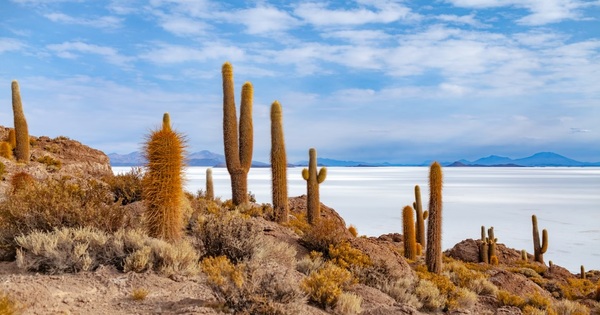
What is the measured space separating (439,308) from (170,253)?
582 centimetres

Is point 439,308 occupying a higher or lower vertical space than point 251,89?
lower

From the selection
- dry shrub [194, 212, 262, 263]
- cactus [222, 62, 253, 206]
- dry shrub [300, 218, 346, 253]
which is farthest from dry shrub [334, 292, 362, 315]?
cactus [222, 62, 253, 206]

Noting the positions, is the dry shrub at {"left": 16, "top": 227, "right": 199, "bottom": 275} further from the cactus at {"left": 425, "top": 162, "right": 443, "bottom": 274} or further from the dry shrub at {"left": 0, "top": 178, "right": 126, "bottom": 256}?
the cactus at {"left": 425, "top": 162, "right": 443, "bottom": 274}

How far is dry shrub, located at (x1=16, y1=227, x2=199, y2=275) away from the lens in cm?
794

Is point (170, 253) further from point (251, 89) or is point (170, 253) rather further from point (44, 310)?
point (251, 89)

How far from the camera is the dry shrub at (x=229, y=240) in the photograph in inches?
383

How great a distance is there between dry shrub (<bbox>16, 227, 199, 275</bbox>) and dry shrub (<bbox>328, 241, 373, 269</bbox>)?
431 cm

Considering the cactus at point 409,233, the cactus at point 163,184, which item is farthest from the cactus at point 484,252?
the cactus at point 163,184

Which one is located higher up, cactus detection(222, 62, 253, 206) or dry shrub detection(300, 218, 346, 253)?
cactus detection(222, 62, 253, 206)

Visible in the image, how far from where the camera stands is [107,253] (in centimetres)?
832

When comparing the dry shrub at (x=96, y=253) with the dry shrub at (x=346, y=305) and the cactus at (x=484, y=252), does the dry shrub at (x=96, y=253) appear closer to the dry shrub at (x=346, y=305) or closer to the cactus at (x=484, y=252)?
the dry shrub at (x=346, y=305)

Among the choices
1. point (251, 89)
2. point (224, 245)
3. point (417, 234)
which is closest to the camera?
point (224, 245)

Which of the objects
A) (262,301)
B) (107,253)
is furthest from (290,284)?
(107,253)

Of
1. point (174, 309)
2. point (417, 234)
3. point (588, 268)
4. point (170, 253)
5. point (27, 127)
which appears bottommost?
point (588, 268)
